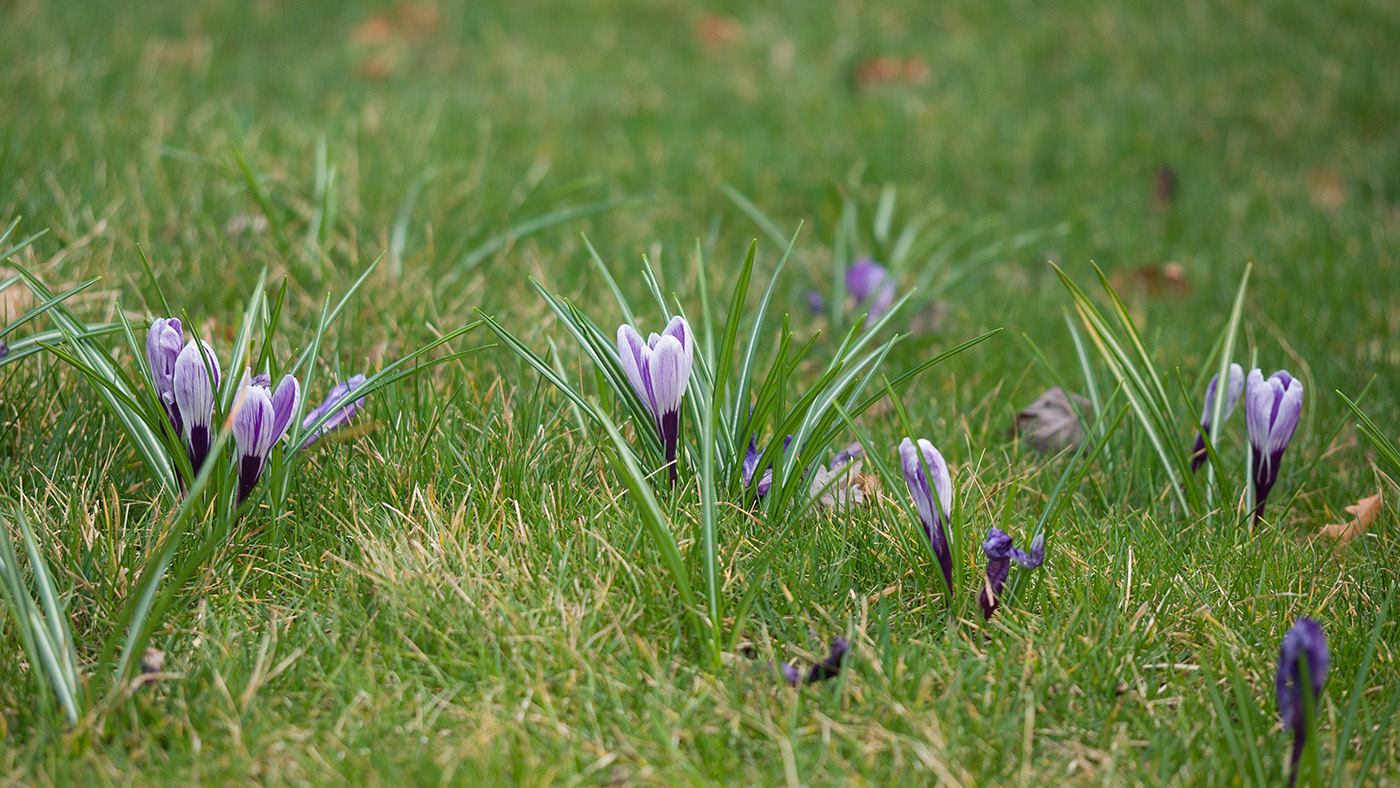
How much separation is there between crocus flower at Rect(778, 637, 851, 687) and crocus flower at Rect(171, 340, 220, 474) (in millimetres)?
903

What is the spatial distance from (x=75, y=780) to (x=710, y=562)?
0.80 meters

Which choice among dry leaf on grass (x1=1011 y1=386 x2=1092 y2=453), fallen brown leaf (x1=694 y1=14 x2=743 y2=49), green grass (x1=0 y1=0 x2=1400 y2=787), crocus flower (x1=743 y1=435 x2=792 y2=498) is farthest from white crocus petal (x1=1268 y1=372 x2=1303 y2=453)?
fallen brown leaf (x1=694 y1=14 x2=743 y2=49)

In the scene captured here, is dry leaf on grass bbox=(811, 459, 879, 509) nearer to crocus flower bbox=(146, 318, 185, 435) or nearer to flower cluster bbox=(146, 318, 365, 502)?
flower cluster bbox=(146, 318, 365, 502)

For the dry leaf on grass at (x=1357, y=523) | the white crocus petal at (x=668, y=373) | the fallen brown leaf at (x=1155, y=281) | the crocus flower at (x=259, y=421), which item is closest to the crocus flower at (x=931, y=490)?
the white crocus petal at (x=668, y=373)

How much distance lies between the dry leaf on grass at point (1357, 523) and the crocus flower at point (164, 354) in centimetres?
189

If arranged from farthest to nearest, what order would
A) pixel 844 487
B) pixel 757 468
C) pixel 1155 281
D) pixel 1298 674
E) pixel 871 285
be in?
pixel 1155 281 → pixel 871 285 → pixel 844 487 → pixel 757 468 → pixel 1298 674

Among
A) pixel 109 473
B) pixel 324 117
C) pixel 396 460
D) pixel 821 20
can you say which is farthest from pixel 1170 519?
pixel 821 20

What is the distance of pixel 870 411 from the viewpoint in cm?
237

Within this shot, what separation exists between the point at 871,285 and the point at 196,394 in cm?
178

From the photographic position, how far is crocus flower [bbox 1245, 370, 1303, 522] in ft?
5.61

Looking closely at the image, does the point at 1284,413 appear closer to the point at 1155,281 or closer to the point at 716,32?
the point at 1155,281

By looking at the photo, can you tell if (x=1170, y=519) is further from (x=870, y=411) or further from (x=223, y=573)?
(x=223, y=573)

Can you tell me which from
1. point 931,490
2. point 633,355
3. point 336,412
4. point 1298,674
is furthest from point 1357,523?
point 336,412

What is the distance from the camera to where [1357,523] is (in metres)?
1.86
